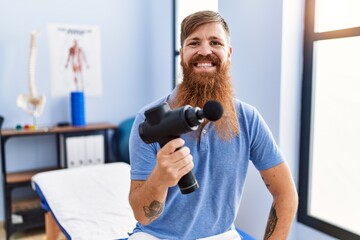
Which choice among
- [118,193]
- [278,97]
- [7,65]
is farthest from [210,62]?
[7,65]

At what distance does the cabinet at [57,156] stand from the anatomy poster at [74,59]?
38cm

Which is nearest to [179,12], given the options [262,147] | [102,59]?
[102,59]

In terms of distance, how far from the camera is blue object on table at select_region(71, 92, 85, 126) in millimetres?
2848

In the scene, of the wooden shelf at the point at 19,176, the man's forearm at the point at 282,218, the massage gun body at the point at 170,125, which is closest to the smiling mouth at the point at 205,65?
the massage gun body at the point at 170,125

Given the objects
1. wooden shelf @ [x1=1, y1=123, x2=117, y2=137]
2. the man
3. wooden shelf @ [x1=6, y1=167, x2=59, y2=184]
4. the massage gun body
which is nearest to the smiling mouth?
the man

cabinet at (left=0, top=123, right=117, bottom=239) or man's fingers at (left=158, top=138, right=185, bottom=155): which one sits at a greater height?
man's fingers at (left=158, top=138, right=185, bottom=155)

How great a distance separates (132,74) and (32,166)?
1224mm

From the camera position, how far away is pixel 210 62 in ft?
3.65

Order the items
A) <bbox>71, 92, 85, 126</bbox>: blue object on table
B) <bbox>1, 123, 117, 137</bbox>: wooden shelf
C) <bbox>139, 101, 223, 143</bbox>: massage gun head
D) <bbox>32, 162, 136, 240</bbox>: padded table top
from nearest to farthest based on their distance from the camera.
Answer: <bbox>139, 101, 223, 143</bbox>: massage gun head, <bbox>32, 162, 136, 240</bbox>: padded table top, <bbox>1, 123, 117, 137</bbox>: wooden shelf, <bbox>71, 92, 85, 126</bbox>: blue object on table

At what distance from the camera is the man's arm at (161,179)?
77 centimetres

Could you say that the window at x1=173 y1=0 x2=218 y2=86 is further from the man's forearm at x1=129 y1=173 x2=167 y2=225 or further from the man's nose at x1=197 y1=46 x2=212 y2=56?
the man's forearm at x1=129 y1=173 x2=167 y2=225

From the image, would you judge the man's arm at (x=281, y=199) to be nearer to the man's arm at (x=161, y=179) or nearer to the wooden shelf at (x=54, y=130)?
the man's arm at (x=161, y=179)

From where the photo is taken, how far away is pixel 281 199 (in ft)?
3.83

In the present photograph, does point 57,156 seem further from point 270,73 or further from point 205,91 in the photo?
point 205,91
